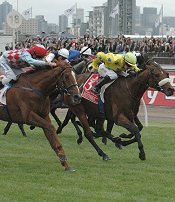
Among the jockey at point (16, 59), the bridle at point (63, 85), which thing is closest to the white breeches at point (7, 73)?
the jockey at point (16, 59)

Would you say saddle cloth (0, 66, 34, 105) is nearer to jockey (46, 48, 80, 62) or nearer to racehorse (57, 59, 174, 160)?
jockey (46, 48, 80, 62)

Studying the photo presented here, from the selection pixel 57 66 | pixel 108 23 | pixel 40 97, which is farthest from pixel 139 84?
pixel 108 23

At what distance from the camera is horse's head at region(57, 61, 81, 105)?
864 cm

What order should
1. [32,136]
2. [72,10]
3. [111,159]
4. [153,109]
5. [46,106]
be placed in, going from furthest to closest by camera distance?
[72,10], [153,109], [32,136], [111,159], [46,106]

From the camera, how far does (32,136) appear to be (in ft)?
42.9

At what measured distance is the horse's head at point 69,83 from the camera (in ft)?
28.3

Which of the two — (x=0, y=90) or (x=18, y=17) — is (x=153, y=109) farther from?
(x=0, y=90)

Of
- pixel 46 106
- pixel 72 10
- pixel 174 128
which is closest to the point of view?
pixel 46 106

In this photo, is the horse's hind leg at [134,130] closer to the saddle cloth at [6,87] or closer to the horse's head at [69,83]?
the horse's head at [69,83]

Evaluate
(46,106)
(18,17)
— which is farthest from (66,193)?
(18,17)

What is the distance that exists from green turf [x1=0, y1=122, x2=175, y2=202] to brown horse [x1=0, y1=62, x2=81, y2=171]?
0.64 m

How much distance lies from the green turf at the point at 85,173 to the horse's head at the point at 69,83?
1.15m

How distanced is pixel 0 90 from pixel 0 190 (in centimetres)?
242

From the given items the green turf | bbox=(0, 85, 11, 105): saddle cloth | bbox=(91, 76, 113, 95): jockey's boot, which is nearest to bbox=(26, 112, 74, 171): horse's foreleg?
the green turf
